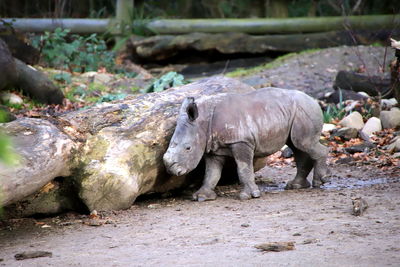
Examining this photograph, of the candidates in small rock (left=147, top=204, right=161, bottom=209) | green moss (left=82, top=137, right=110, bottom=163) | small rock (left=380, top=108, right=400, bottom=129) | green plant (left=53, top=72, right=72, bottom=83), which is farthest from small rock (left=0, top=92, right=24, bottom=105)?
Result: small rock (left=380, top=108, right=400, bottom=129)

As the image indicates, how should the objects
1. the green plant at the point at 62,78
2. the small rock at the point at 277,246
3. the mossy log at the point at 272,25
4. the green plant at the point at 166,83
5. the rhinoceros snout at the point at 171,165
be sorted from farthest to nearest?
1. the mossy log at the point at 272,25
2. the green plant at the point at 62,78
3. the green plant at the point at 166,83
4. the rhinoceros snout at the point at 171,165
5. the small rock at the point at 277,246

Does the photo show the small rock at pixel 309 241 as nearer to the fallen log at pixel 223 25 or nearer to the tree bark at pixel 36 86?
the tree bark at pixel 36 86

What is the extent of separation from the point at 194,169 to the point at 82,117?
1208 millimetres

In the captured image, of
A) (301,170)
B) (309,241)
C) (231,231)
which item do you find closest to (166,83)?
(301,170)

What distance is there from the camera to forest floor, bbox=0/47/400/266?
393 centimetres

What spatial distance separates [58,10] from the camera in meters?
16.6

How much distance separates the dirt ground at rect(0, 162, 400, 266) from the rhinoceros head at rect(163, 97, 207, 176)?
37 centimetres

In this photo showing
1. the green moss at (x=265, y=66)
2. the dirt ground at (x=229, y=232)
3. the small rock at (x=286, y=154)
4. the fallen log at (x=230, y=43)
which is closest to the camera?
the dirt ground at (x=229, y=232)

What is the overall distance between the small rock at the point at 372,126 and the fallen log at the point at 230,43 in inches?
245

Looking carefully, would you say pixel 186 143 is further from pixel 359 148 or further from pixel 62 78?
Answer: pixel 62 78

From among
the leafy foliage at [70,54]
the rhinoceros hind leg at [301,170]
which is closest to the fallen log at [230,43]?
the leafy foliage at [70,54]

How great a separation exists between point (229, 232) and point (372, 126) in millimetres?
5015

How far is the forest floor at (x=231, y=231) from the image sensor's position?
155 inches

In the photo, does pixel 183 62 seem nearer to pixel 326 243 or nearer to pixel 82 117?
pixel 82 117
